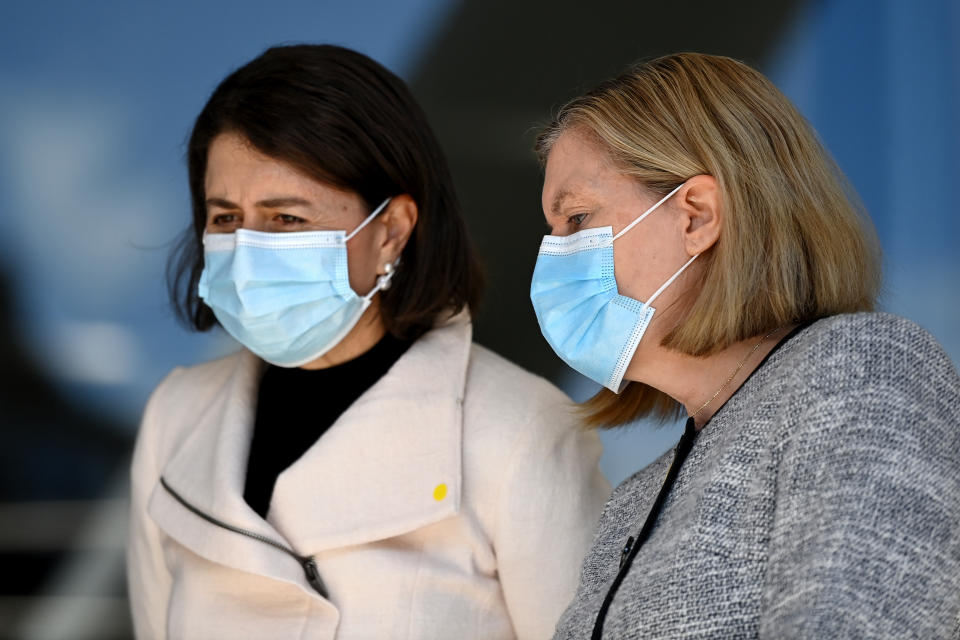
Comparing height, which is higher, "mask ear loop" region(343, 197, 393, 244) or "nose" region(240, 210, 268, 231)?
"mask ear loop" region(343, 197, 393, 244)

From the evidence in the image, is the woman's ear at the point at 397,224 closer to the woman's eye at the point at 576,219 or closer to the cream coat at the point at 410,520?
the cream coat at the point at 410,520

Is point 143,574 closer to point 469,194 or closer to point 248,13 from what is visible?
point 469,194

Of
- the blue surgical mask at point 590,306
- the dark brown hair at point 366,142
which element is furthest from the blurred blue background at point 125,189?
the blue surgical mask at point 590,306

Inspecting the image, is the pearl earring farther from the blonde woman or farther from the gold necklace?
the gold necklace

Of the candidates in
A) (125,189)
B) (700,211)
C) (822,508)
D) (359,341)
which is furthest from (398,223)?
(822,508)

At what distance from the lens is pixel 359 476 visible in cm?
217

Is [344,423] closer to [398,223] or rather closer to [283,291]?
[283,291]

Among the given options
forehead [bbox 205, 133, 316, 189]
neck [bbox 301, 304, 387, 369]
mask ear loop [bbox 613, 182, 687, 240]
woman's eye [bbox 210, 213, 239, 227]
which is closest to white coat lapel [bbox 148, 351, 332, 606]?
neck [bbox 301, 304, 387, 369]

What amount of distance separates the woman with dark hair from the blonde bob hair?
0.65 meters

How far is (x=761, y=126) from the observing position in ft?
5.32

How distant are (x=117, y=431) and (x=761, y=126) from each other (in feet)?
7.37

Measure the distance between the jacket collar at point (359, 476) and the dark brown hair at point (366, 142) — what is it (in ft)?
0.46

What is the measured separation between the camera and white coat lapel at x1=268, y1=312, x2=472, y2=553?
82.6 inches

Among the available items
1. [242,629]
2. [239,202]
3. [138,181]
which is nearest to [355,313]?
[239,202]
